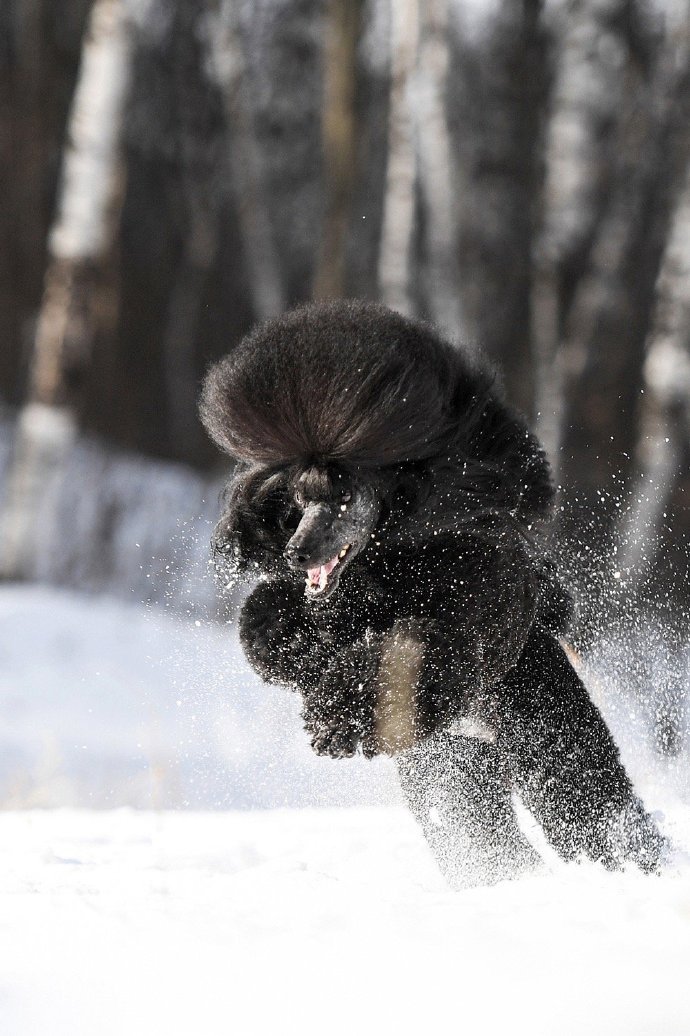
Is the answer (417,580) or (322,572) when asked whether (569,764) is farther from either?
(322,572)

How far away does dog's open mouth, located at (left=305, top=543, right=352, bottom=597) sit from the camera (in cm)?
256

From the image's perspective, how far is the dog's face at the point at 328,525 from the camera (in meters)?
2.50

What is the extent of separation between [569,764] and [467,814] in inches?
10.9

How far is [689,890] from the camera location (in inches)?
81.7

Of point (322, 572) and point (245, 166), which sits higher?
point (245, 166)

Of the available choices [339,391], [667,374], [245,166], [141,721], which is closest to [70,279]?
[245,166]

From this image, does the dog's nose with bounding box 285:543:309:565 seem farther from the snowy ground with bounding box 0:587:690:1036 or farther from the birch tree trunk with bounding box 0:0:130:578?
the birch tree trunk with bounding box 0:0:130:578

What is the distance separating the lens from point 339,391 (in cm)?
256

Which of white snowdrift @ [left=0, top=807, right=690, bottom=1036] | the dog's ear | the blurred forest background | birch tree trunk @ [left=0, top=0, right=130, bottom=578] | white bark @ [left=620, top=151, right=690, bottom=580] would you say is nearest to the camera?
white snowdrift @ [left=0, top=807, right=690, bottom=1036]

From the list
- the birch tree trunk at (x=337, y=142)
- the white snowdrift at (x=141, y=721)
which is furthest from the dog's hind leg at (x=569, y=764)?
the birch tree trunk at (x=337, y=142)

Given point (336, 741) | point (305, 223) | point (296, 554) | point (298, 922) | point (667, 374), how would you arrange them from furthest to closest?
point (305, 223) → point (667, 374) → point (336, 741) → point (296, 554) → point (298, 922)

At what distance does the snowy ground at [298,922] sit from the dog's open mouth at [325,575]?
24.1 inches

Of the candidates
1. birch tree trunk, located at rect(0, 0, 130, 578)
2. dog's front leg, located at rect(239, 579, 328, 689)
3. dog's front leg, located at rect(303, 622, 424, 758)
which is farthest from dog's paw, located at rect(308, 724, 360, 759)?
birch tree trunk, located at rect(0, 0, 130, 578)

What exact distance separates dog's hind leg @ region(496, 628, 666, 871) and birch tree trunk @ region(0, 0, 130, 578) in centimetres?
555
